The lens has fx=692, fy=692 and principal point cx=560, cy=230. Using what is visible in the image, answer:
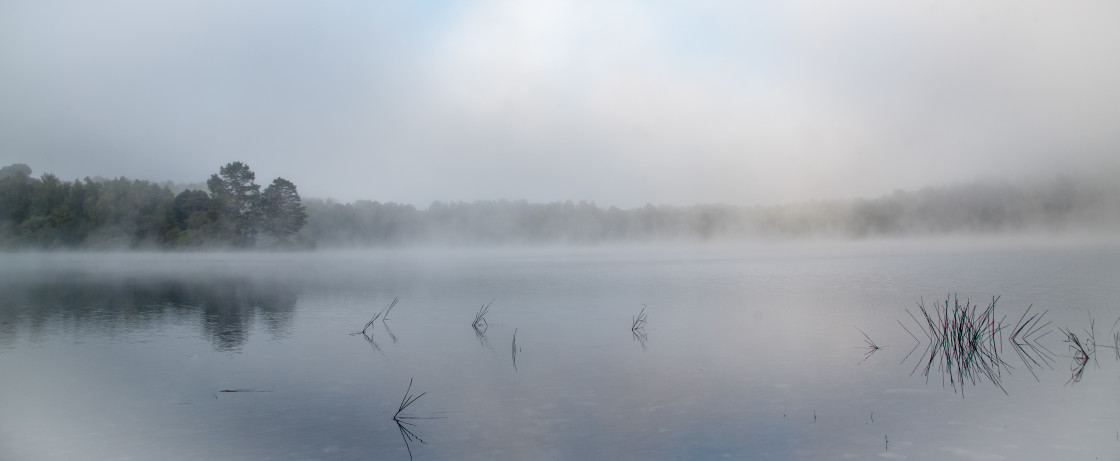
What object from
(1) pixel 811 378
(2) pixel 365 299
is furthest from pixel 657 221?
(1) pixel 811 378

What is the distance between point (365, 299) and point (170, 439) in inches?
530

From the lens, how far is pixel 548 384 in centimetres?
888

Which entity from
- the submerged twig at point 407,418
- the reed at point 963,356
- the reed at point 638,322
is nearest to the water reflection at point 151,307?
the submerged twig at point 407,418

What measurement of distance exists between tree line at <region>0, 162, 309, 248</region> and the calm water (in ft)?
126

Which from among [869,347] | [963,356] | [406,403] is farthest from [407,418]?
[963,356]

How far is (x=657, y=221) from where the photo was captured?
111062 millimetres

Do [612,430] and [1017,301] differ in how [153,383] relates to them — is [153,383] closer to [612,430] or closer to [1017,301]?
[612,430]

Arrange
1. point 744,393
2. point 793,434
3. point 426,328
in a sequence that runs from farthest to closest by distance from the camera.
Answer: point 426,328 < point 744,393 < point 793,434

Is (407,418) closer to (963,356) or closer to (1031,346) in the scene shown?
(963,356)

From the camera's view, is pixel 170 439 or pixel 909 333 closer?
pixel 170 439

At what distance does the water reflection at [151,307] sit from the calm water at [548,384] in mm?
152

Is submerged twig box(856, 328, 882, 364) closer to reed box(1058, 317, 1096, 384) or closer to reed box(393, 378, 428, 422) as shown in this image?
reed box(1058, 317, 1096, 384)

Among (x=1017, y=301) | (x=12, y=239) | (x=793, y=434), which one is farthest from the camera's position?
(x=12, y=239)

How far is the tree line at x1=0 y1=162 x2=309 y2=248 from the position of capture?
2152 inches
